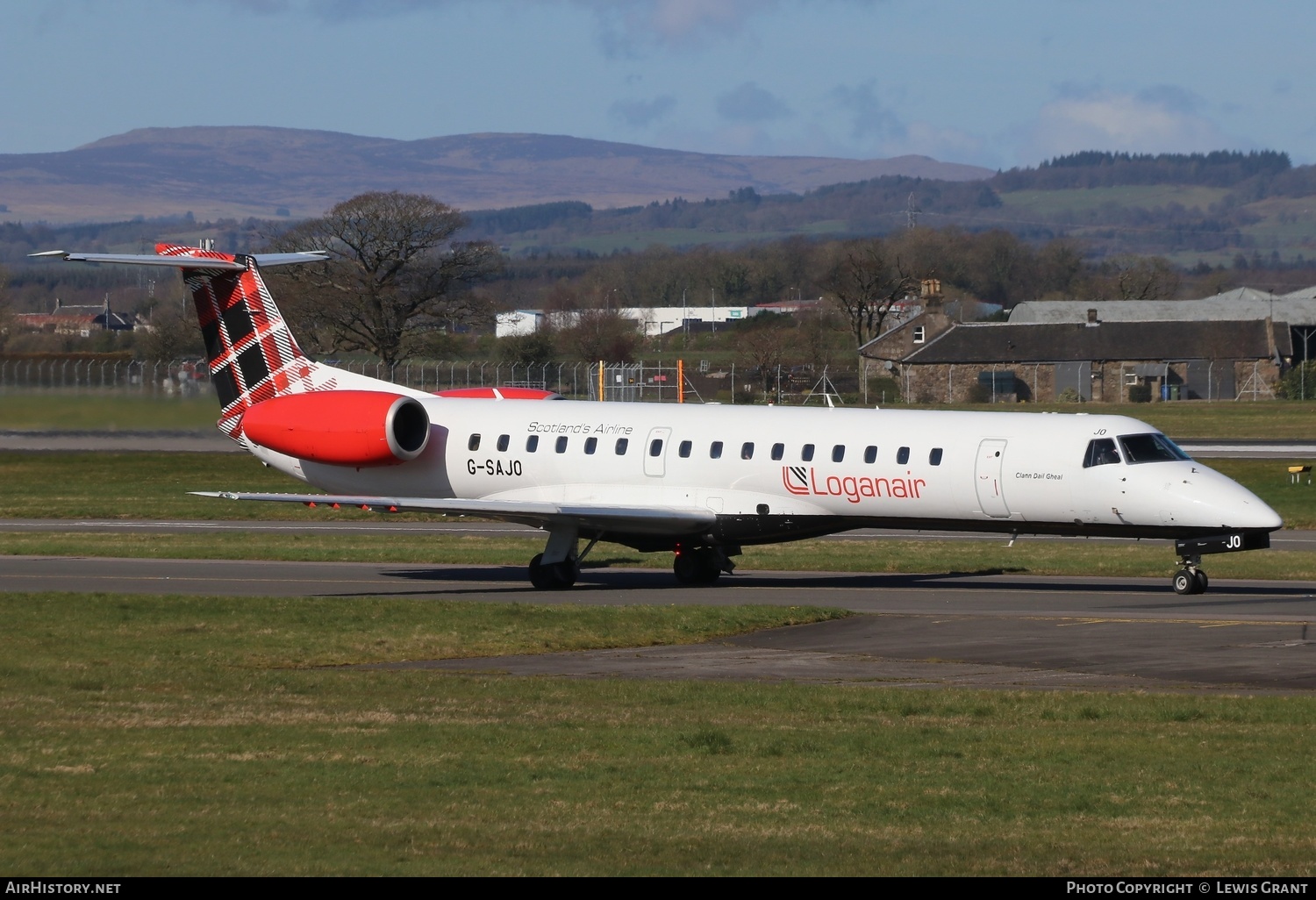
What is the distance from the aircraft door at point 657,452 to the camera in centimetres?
2952

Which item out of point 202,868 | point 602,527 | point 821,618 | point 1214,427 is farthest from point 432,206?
point 202,868

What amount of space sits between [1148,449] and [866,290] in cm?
10026

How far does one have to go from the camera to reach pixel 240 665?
66.1ft

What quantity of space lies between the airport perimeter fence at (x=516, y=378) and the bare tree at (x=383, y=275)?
204 centimetres

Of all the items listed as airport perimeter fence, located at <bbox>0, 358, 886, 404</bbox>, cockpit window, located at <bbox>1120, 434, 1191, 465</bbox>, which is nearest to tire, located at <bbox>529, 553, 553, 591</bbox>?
cockpit window, located at <bbox>1120, 434, 1191, 465</bbox>

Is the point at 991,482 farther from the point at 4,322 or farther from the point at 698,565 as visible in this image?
the point at 4,322

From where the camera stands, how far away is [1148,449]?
1052 inches

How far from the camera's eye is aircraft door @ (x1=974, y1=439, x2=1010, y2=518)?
2700 cm

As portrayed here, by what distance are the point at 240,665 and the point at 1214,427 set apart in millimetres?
64102

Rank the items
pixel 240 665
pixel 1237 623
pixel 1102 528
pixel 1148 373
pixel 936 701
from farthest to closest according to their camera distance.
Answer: pixel 1148 373
pixel 1102 528
pixel 1237 623
pixel 240 665
pixel 936 701

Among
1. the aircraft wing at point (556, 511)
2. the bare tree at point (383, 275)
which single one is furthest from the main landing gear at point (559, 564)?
the bare tree at point (383, 275)

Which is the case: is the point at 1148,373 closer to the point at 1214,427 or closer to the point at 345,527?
the point at 1214,427

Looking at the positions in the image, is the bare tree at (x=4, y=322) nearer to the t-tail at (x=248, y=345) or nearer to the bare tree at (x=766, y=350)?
the bare tree at (x=766, y=350)

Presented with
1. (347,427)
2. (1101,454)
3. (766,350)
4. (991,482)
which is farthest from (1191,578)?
(766,350)
